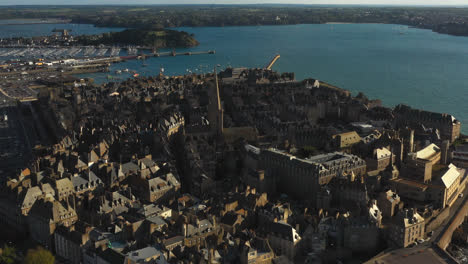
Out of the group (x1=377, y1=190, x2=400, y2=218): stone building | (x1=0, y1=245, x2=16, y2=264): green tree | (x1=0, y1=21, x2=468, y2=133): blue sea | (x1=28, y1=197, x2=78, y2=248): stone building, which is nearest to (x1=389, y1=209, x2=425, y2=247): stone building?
(x1=377, y1=190, x2=400, y2=218): stone building

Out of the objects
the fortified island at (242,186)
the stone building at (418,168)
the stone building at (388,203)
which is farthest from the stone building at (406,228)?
the stone building at (418,168)

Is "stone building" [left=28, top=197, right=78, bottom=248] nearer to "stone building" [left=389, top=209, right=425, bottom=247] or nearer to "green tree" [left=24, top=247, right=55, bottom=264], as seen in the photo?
"green tree" [left=24, top=247, right=55, bottom=264]

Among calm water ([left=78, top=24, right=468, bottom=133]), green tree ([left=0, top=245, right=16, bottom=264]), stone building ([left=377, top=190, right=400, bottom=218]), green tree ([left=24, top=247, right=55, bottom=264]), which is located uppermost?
stone building ([left=377, top=190, right=400, bottom=218])

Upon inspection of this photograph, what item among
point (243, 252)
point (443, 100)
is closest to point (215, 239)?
point (243, 252)

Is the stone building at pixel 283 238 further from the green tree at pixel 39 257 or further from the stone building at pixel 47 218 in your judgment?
the stone building at pixel 47 218

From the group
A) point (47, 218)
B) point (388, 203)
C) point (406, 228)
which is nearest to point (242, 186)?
point (388, 203)

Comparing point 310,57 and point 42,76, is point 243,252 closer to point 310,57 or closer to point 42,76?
point 42,76

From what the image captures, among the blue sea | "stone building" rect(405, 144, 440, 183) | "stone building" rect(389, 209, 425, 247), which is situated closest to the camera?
"stone building" rect(389, 209, 425, 247)

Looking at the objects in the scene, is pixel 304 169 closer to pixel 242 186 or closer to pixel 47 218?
pixel 242 186
